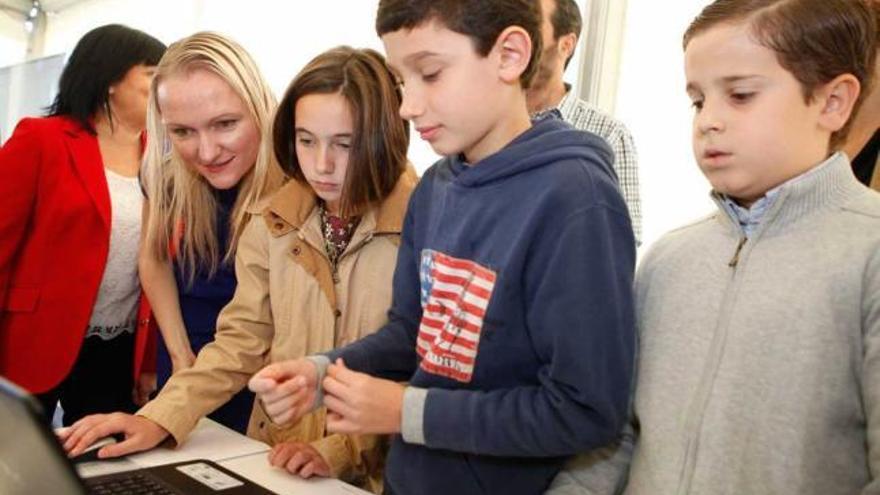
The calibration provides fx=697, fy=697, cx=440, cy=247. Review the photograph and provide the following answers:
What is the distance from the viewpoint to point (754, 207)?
2.71 ft

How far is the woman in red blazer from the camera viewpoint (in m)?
1.76

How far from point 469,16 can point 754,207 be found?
413 mm

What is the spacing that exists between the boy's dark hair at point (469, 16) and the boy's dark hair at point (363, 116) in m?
0.32

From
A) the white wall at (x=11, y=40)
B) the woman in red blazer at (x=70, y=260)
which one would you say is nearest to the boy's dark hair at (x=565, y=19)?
the woman in red blazer at (x=70, y=260)

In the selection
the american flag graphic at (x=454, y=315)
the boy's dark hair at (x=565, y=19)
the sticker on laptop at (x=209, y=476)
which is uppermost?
the boy's dark hair at (x=565, y=19)

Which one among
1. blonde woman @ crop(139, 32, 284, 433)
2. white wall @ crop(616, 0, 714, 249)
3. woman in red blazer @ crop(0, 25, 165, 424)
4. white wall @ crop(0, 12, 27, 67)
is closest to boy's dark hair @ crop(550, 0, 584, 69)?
white wall @ crop(616, 0, 714, 249)

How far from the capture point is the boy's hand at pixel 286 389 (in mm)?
877

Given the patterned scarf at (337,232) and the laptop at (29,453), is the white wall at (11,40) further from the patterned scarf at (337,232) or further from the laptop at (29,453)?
the laptop at (29,453)

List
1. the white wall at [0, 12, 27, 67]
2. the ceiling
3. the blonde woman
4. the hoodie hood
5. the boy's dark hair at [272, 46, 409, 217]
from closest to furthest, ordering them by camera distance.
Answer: the hoodie hood → the boy's dark hair at [272, 46, 409, 217] → the blonde woman → the ceiling → the white wall at [0, 12, 27, 67]

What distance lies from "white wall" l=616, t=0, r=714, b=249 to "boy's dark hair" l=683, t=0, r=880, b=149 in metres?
1.23

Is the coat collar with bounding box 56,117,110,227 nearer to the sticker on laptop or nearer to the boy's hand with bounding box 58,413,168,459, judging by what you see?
the boy's hand with bounding box 58,413,168,459

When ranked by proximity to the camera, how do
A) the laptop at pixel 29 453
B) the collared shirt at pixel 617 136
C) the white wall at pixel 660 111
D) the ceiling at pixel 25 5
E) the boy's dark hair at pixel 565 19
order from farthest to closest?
the ceiling at pixel 25 5 < the white wall at pixel 660 111 < the collared shirt at pixel 617 136 < the boy's dark hair at pixel 565 19 < the laptop at pixel 29 453

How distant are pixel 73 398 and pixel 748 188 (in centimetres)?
174

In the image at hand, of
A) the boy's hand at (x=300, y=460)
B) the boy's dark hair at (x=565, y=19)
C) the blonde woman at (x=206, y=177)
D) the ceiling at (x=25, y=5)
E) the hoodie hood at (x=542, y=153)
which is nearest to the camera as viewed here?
the hoodie hood at (x=542, y=153)
